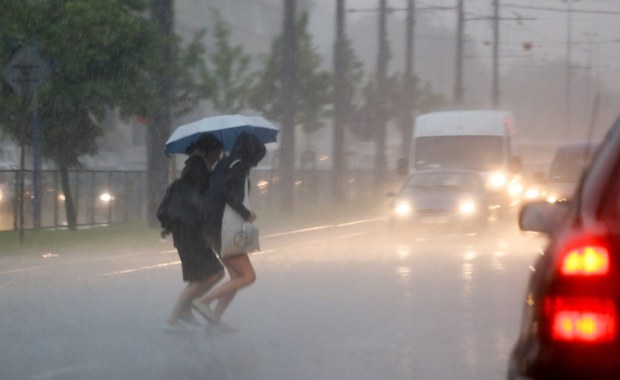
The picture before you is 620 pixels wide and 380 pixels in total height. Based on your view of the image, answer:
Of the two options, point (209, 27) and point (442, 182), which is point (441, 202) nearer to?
point (442, 182)

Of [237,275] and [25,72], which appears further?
[25,72]

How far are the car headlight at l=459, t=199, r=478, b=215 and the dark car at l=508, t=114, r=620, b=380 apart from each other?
21593 millimetres

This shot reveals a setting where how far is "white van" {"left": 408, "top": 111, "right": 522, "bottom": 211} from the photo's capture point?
106 ft

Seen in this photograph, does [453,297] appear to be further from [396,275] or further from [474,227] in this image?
[474,227]

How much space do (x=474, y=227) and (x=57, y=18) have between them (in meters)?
8.61

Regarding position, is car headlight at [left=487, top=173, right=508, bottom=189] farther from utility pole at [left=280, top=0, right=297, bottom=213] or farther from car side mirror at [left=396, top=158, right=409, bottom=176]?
utility pole at [left=280, top=0, right=297, bottom=213]

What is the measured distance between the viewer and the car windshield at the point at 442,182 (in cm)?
2727

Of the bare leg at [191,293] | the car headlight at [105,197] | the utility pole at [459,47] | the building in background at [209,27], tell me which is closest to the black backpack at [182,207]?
the bare leg at [191,293]

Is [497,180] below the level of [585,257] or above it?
below

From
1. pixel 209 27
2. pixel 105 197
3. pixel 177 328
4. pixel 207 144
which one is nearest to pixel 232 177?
pixel 207 144

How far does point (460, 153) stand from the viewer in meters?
32.3

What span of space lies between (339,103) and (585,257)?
130ft

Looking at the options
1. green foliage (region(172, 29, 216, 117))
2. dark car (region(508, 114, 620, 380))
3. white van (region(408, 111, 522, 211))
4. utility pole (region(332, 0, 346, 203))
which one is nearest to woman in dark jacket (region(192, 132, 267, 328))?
dark car (region(508, 114, 620, 380))

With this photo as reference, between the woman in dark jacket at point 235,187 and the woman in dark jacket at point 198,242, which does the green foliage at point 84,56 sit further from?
the woman in dark jacket at point 235,187
